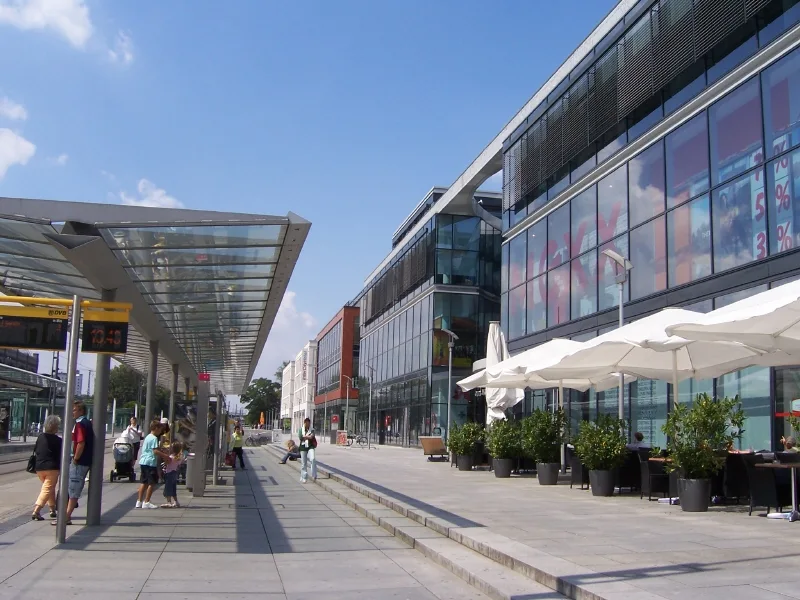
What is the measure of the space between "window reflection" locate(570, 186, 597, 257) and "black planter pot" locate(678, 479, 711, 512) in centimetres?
1283

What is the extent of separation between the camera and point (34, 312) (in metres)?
10.1

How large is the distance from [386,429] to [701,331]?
48.8 meters

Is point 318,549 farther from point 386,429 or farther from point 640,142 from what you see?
point 386,429

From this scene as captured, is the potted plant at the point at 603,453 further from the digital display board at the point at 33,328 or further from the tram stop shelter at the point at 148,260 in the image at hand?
the digital display board at the point at 33,328

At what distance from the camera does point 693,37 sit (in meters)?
19.2

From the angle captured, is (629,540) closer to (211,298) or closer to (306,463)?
(211,298)

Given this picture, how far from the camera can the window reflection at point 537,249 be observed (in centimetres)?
2844

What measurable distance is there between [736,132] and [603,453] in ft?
26.9

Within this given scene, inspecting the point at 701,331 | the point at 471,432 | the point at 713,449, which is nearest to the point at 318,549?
the point at 701,331

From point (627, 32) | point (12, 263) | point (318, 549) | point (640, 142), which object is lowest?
point (318, 549)

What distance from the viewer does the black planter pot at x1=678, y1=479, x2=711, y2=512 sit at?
12469 mm

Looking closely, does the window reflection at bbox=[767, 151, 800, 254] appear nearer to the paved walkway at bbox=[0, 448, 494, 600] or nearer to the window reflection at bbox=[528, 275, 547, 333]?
the paved walkway at bbox=[0, 448, 494, 600]

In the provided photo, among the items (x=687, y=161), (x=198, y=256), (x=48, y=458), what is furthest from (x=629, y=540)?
(x=687, y=161)

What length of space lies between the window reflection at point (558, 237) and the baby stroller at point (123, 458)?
15161mm
